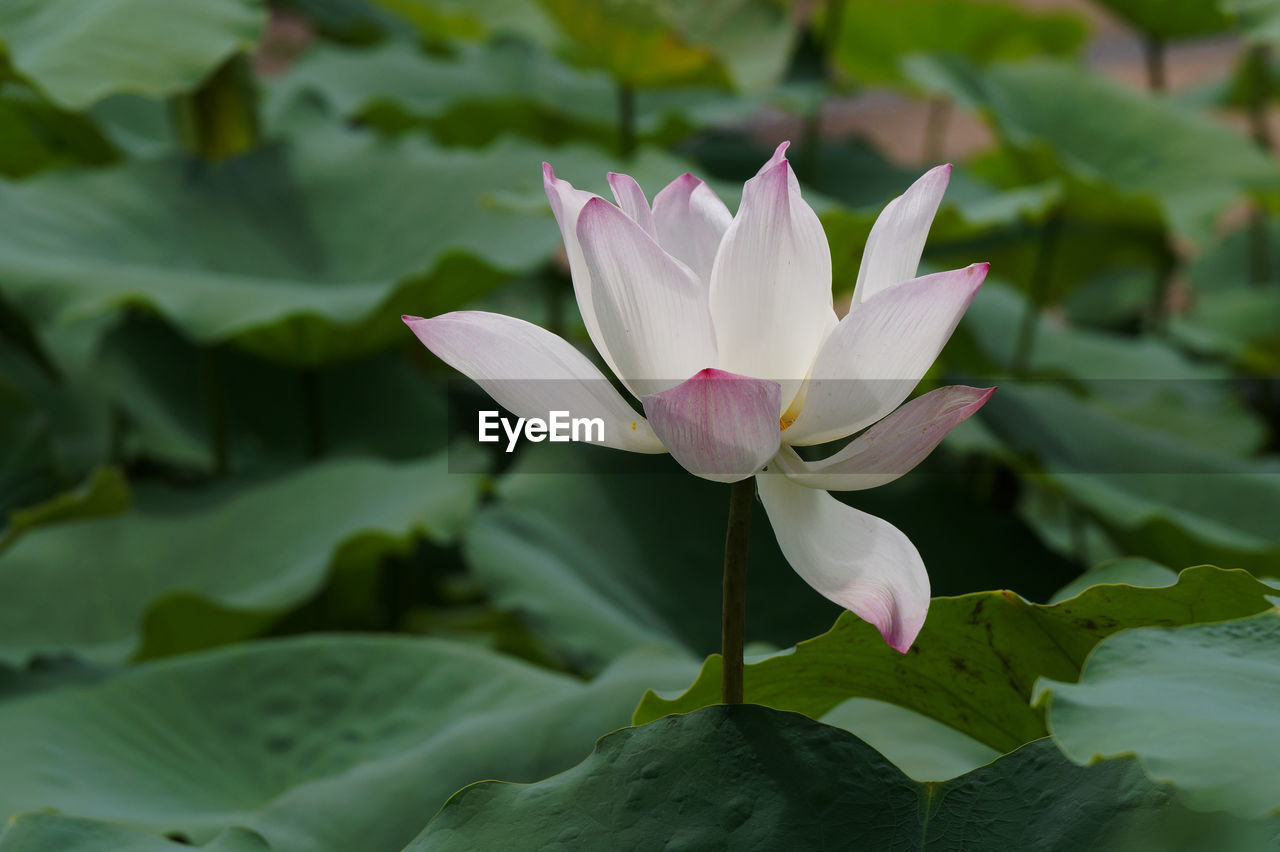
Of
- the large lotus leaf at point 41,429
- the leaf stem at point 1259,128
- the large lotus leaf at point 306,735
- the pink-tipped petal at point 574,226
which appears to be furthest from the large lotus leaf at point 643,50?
the pink-tipped petal at point 574,226

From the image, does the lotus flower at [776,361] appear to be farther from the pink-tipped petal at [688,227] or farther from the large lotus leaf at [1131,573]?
the large lotus leaf at [1131,573]

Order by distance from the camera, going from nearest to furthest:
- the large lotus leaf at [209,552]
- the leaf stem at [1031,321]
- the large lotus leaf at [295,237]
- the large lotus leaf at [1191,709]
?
the large lotus leaf at [1191,709] → the large lotus leaf at [209,552] → the large lotus leaf at [295,237] → the leaf stem at [1031,321]

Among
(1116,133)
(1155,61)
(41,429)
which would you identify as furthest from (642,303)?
(1155,61)

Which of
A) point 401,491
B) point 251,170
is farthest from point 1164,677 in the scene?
point 251,170

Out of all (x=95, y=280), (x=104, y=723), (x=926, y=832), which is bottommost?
(x=104, y=723)

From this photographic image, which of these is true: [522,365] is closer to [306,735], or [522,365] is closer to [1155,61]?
[306,735]

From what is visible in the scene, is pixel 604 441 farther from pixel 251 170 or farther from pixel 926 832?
pixel 251 170
